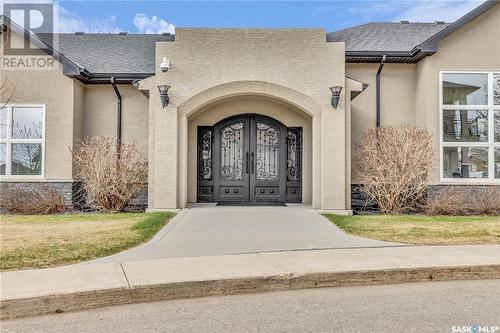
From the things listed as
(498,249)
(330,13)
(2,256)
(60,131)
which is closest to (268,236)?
(498,249)

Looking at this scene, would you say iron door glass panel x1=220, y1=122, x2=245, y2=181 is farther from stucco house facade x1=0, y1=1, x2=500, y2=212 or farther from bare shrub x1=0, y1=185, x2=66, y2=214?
bare shrub x1=0, y1=185, x2=66, y2=214

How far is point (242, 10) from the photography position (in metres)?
17.0

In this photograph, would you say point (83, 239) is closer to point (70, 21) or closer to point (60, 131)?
point (60, 131)

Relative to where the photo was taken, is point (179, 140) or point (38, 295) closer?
point (38, 295)

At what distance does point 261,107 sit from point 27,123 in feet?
24.9

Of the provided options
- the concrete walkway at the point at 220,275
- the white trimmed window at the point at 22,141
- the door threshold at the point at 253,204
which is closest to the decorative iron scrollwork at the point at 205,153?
the door threshold at the point at 253,204

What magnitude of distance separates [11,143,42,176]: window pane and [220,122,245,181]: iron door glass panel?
5.89 metres

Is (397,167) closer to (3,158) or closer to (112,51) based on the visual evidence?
(112,51)

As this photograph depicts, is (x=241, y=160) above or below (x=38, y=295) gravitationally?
above

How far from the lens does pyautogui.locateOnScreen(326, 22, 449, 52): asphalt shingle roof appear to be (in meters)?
14.7

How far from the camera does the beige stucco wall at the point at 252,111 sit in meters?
14.4

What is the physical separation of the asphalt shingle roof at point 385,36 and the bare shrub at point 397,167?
3.29 m

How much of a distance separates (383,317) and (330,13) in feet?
55.8

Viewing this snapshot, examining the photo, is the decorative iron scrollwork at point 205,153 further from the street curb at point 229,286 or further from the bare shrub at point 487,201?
the street curb at point 229,286
